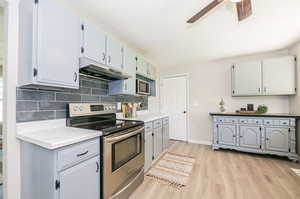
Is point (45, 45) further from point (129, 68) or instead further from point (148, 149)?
point (148, 149)

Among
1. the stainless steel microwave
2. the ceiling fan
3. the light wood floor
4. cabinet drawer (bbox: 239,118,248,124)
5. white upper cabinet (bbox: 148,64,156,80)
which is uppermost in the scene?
the ceiling fan

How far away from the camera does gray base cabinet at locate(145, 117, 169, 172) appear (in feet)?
7.36

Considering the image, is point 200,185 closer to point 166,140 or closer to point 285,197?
point 285,197

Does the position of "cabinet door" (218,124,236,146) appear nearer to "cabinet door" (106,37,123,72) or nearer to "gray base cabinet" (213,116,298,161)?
"gray base cabinet" (213,116,298,161)

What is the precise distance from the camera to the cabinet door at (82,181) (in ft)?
3.39

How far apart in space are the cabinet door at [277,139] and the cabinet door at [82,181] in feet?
10.9

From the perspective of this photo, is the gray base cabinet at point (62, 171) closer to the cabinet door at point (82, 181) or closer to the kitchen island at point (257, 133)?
the cabinet door at point (82, 181)

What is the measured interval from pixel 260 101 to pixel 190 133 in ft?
6.32

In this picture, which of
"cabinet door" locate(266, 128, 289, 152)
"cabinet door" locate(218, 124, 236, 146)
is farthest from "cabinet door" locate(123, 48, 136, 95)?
"cabinet door" locate(266, 128, 289, 152)

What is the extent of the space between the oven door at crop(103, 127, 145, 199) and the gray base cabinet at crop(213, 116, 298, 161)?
7.23 ft

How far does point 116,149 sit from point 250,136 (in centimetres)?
297

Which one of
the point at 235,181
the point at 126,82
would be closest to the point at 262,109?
the point at 235,181

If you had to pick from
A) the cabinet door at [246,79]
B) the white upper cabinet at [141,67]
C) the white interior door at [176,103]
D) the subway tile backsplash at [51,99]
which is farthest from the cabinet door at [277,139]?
the subway tile backsplash at [51,99]

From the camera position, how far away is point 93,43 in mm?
1672
